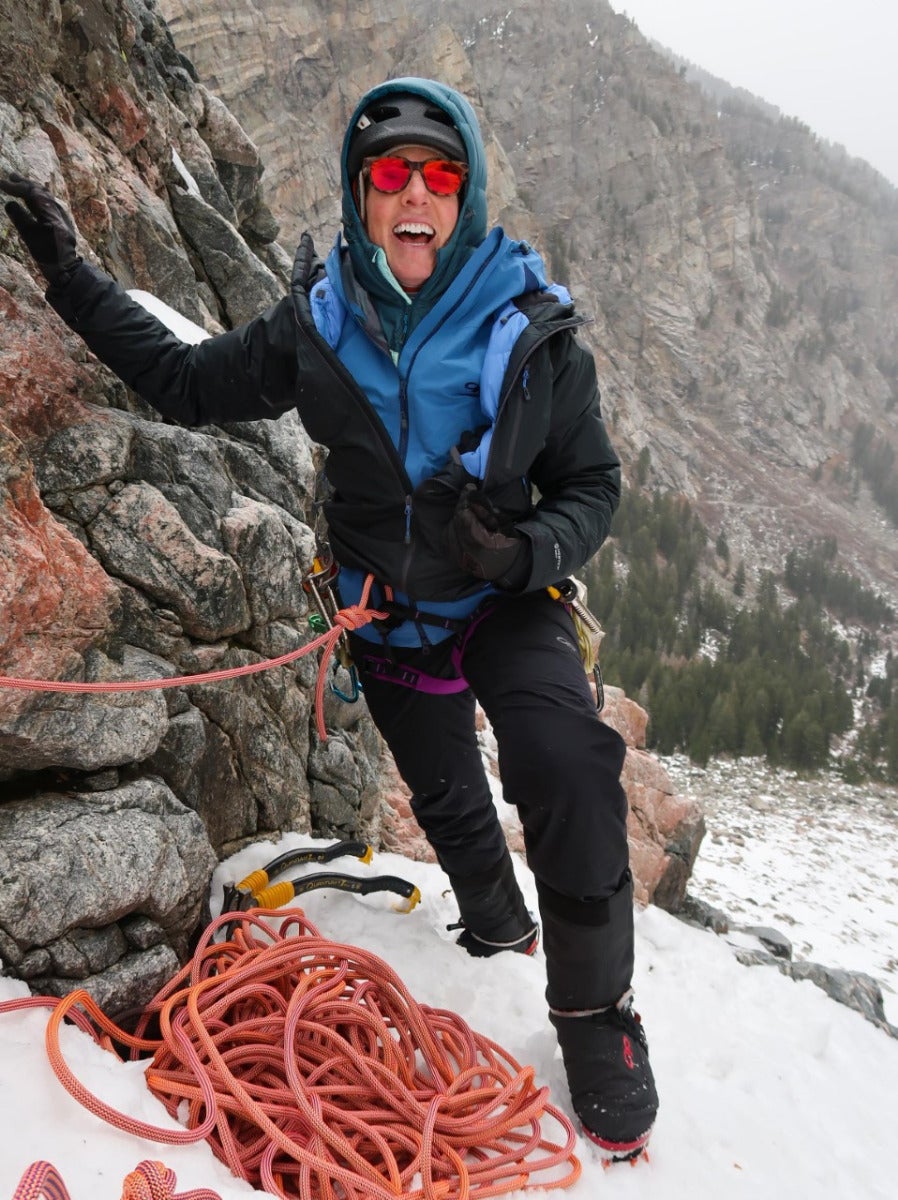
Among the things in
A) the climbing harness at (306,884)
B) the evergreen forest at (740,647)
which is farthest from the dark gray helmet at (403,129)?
the evergreen forest at (740,647)

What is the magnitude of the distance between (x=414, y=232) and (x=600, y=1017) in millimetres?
2803

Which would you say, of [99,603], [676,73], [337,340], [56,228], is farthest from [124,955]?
[676,73]

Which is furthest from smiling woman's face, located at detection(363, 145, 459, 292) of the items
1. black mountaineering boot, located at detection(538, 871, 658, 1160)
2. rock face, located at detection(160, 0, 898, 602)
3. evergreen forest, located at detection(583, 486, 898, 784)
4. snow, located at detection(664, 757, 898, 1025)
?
rock face, located at detection(160, 0, 898, 602)

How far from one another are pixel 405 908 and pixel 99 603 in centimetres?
210

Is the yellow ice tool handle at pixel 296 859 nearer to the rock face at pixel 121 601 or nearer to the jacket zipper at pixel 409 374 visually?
the rock face at pixel 121 601

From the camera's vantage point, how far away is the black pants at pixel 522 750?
101 inches

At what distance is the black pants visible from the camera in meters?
2.56

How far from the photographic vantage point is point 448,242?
2760 millimetres

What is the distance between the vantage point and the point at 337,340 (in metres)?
2.82

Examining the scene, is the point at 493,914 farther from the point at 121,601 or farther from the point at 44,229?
the point at 44,229

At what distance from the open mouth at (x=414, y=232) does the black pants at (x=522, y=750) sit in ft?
4.40

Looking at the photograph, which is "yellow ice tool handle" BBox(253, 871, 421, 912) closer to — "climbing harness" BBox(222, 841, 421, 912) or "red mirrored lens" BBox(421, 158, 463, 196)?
"climbing harness" BBox(222, 841, 421, 912)

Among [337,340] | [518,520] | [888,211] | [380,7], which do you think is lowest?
[518,520]

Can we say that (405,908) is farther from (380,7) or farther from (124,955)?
(380,7)
